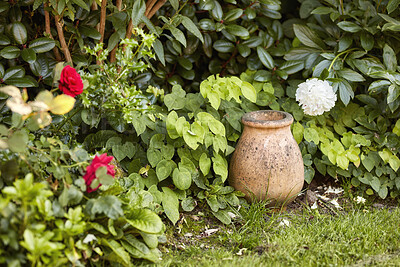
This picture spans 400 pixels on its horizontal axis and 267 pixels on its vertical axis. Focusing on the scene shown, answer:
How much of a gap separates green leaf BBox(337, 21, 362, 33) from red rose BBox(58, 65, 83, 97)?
1596 mm

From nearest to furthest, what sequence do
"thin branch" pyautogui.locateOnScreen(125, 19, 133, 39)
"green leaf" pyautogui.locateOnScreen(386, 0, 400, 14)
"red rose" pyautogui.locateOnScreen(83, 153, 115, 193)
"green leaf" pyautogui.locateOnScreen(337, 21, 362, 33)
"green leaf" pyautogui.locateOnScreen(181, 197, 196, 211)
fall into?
1. "red rose" pyautogui.locateOnScreen(83, 153, 115, 193)
2. "green leaf" pyautogui.locateOnScreen(181, 197, 196, 211)
3. "thin branch" pyautogui.locateOnScreen(125, 19, 133, 39)
4. "green leaf" pyautogui.locateOnScreen(386, 0, 400, 14)
5. "green leaf" pyautogui.locateOnScreen(337, 21, 362, 33)

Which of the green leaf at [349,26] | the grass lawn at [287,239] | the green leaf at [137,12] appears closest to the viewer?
the grass lawn at [287,239]

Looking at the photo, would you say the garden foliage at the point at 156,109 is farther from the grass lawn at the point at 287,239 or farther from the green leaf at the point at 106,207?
the grass lawn at the point at 287,239

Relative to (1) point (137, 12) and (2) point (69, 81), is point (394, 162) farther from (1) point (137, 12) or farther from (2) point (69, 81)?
(2) point (69, 81)

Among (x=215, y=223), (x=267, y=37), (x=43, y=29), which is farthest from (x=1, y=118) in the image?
(x=267, y=37)

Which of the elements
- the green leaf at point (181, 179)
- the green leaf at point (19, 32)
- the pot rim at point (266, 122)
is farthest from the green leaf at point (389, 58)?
the green leaf at point (19, 32)

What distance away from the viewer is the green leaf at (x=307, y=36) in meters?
2.68

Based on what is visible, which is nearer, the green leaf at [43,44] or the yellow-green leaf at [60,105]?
the yellow-green leaf at [60,105]

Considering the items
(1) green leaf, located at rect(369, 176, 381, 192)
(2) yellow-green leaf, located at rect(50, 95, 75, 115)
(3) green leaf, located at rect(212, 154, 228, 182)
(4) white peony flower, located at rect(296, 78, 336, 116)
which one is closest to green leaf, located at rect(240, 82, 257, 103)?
(4) white peony flower, located at rect(296, 78, 336, 116)

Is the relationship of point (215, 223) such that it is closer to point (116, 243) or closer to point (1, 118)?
point (116, 243)

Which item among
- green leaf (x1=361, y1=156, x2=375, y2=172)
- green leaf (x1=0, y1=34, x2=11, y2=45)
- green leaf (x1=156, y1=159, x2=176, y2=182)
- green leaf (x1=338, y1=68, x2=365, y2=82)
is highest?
green leaf (x1=0, y1=34, x2=11, y2=45)

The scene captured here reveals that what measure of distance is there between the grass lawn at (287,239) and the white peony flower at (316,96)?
0.56 m

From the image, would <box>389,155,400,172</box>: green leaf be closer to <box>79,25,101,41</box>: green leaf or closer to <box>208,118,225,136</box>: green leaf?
<box>208,118,225,136</box>: green leaf

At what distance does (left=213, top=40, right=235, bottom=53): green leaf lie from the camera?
270 cm
